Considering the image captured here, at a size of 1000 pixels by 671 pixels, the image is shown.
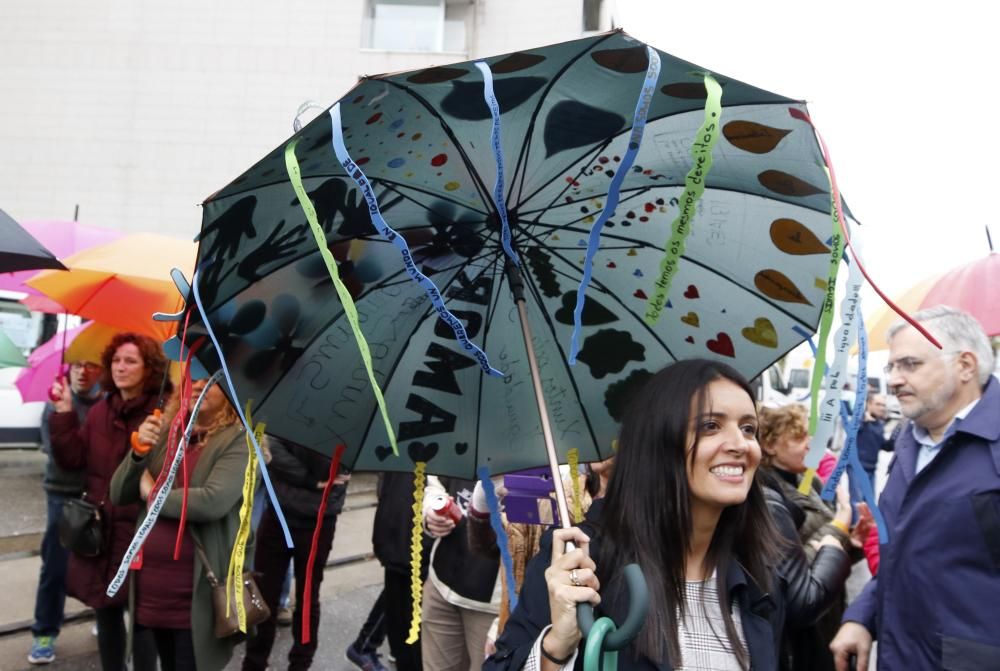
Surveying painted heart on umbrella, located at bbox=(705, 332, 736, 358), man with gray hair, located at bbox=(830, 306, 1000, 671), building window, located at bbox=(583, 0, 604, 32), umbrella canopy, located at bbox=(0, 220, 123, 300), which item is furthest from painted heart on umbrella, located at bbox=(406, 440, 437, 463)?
building window, located at bbox=(583, 0, 604, 32)

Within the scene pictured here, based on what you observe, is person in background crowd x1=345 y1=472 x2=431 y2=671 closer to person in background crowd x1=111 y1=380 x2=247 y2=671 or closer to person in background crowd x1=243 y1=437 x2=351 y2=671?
person in background crowd x1=243 y1=437 x2=351 y2=671

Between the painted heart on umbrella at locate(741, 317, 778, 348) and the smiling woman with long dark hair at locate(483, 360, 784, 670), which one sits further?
the painted heart on umbrella at locate(741, 317, 778, 348)

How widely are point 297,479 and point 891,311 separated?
3.93 metres

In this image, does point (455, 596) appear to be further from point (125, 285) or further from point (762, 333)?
point (125, 285)

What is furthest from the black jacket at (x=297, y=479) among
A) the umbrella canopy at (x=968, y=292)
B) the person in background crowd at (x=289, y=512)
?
the umbrella canopy at (x=968, y=292)

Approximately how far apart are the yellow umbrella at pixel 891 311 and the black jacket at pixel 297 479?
128 inches

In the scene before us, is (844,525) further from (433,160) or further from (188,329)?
(188,329)

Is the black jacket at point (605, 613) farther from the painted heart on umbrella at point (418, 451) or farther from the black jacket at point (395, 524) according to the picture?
the black jacket at point (395, 524)

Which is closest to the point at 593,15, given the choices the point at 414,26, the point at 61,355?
the point at 414,26

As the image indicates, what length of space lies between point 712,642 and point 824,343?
0.69 meters

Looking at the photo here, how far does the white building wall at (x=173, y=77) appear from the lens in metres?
15.5

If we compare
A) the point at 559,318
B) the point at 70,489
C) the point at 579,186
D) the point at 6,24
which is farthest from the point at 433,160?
the point at 6,24

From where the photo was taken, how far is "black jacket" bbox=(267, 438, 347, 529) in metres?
4.64

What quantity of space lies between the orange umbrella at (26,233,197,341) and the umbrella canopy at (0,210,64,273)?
4.02ft
